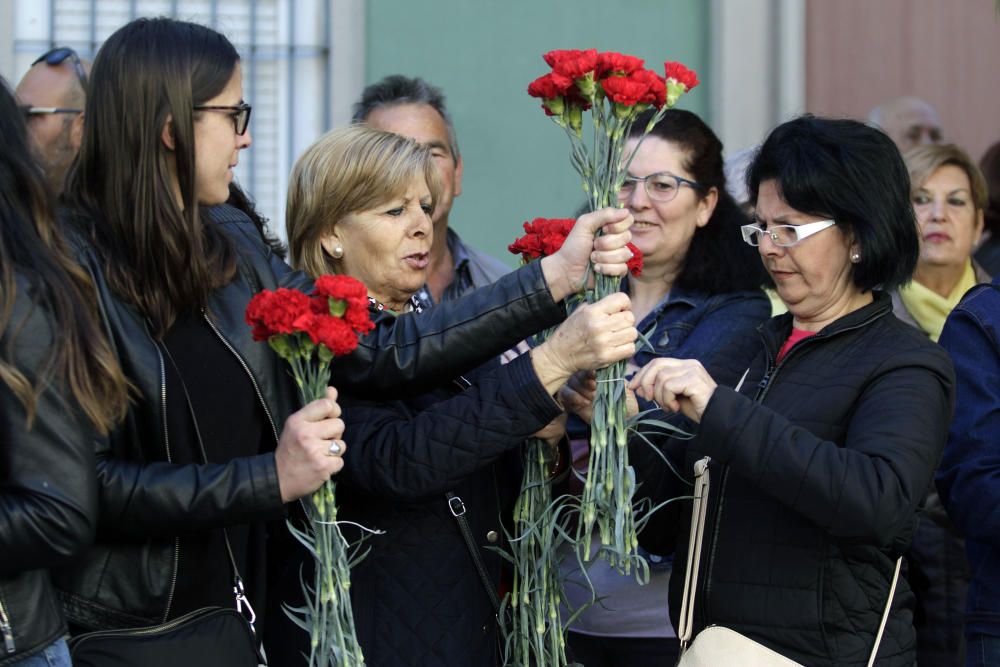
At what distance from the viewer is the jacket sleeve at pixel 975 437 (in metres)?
2.87

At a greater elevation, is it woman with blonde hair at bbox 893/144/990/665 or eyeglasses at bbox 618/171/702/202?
eyeglasses at bbox 618/171/702/202

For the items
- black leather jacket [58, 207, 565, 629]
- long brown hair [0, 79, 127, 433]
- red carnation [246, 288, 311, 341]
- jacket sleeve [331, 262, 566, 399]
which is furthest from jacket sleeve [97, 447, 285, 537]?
jacket sleeve [331, 262, 566, 399]

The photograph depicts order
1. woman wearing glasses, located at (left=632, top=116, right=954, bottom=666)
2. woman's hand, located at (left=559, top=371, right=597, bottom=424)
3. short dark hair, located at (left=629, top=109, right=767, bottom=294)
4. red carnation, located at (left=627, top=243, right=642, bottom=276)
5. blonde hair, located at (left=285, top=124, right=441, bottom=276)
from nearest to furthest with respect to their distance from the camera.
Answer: woman wearing glasses, located at (left=632, top=116, right=954, bottom=666) → red carnation, located at (left=627, top=243, right=642, bottom=276) → woman's hand, located at (left=559, top=371, right=597, bottom=424) → blonde hair, located at (left=285, top=124, right=441, bottom=276) → short dark hair, located at (left=629, top=109, right=767, bottom=294)

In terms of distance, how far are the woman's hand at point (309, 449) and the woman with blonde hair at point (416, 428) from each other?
31cm

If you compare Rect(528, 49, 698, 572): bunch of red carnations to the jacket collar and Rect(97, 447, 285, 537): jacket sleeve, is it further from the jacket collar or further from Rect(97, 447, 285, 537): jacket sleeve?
Rect(97, 447, 285, 537): jacket sleeve

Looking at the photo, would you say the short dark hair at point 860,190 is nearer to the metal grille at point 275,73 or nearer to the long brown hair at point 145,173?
the long brown hair at point 145,173

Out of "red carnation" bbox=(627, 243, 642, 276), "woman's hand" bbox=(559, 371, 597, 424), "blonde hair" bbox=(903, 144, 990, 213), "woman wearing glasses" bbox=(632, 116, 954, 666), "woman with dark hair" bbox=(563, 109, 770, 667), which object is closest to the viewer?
"woman wearing glasses" bbox=(632, 116, 954, 666)

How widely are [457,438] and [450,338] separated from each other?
9.0 inches

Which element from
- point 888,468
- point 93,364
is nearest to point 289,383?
point 93,364

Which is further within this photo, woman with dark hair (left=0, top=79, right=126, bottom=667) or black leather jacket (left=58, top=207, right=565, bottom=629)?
black leather jacket (left=58, top=207, right=565, bottom=629)

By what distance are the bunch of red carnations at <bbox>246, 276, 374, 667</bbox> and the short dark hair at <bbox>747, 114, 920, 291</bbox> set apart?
0.90 meters

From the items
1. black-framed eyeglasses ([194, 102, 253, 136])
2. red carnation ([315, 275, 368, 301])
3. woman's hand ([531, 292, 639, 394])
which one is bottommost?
woman's hand ([531, 292, 639, 394])

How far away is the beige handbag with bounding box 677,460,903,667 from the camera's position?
2.53 m

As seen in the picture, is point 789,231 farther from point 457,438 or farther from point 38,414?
point 38,414
